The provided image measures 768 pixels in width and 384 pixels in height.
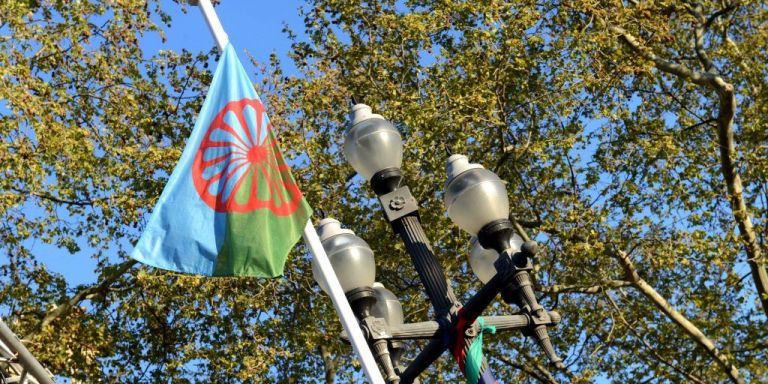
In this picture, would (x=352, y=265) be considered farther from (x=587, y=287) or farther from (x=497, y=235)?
(x=587, y=287)

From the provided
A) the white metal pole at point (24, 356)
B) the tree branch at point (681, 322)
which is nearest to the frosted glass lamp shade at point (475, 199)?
the white metal pole at point (24, 356)

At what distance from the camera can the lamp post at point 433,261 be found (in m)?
6.47

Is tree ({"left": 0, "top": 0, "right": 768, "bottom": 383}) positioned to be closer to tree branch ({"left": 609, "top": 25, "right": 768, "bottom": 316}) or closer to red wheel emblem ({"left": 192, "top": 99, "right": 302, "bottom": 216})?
tree branch ({"left": 609, "top": 25, "right": 768, "bottom": 316})

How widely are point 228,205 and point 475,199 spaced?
1327 millimetres

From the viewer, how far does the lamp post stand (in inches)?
255

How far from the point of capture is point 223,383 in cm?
1578

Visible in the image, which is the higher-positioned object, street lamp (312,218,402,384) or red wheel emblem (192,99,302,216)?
red wheel emblem (192,99,302,216)

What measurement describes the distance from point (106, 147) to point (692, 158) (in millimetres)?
7976

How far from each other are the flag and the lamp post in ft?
1.47

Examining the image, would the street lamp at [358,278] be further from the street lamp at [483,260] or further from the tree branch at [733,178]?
the tree branch at [733,178]

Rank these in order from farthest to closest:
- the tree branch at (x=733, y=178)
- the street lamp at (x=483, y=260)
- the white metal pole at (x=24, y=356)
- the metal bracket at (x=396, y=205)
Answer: the tree branch at (x=733, y=178) → the white metal pole at (x=24, y=356) → the street lamp at (x=483, y=260) → the metal bracket at (x=396, y=205)

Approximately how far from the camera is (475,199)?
6492mm

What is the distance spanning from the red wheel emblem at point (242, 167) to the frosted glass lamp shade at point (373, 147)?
484mm

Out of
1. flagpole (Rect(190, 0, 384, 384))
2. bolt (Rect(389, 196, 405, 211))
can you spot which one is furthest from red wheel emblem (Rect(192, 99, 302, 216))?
bolt (Rect(389, 196, 405, 211))
